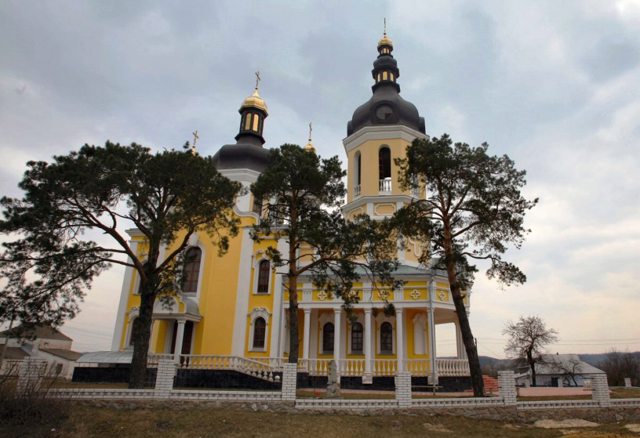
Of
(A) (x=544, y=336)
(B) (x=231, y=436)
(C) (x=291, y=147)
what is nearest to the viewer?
(B) (x=231, y=436)

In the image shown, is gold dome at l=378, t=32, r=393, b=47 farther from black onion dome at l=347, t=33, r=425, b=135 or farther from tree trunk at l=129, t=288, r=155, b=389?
tree trunk at l=129, t=288, r=155, b=389

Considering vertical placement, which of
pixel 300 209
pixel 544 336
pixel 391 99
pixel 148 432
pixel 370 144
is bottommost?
pixel 148 432

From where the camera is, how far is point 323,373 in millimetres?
18781

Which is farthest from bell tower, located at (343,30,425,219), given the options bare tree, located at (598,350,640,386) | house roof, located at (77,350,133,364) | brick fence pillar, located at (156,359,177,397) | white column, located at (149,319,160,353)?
bare tree, located at (598,350,640,386)

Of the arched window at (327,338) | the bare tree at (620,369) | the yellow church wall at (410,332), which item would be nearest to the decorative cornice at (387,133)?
the yellow church wall at (410,332)

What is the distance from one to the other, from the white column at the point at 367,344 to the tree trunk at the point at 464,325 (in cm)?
593

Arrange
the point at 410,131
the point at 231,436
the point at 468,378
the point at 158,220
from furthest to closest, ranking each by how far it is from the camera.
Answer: the point at 410,131 < the point at 468,378 < the point at 158,220 < the point at 231,436

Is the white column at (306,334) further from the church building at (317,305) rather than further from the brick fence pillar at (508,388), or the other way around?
the brick fence pillar at (508,388)

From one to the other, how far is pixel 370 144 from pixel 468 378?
41.5ft

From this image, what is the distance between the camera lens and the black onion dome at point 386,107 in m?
24.2

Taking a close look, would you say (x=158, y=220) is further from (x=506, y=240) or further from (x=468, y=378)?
(x=468, y=378)

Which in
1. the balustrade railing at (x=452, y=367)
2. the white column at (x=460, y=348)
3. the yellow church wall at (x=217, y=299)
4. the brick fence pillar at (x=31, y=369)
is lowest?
the brick fence pillar at (x=31, y=369)

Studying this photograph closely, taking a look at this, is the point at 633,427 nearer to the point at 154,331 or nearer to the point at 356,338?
the point at 356,338

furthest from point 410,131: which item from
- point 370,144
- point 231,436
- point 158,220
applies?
point 231,436
